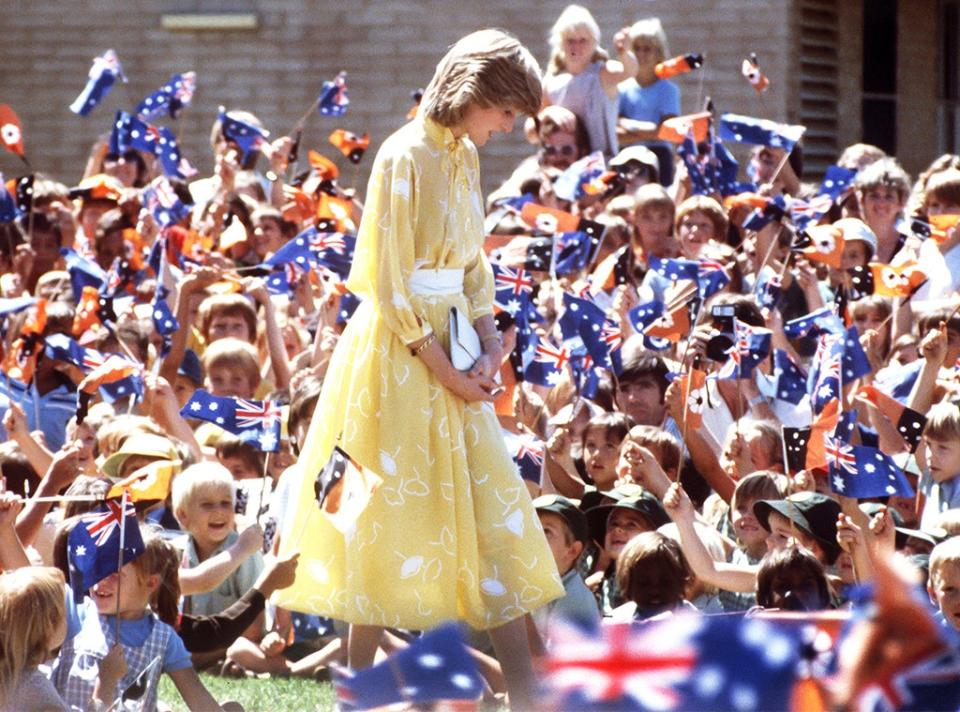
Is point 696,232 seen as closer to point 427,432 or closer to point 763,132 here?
point 763,132

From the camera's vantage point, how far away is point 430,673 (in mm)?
3137

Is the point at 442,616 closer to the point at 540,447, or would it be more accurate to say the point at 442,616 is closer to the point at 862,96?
the point at 540,447

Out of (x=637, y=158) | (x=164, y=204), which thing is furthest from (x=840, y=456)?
(x=164, y=204)

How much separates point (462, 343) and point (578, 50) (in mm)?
6104

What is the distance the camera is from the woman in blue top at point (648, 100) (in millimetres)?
10961

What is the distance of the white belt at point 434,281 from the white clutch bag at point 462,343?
61 mm

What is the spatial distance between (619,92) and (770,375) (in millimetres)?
4145

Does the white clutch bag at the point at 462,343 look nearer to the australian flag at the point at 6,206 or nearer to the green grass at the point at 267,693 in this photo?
the green grass at the point at 267,693

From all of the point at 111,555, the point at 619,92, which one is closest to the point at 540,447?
the point at 111,555

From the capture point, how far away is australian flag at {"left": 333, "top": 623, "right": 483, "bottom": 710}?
10.2 ft

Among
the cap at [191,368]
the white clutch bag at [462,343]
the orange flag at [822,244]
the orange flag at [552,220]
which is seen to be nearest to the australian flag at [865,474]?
the white clutch bag at [462,343]

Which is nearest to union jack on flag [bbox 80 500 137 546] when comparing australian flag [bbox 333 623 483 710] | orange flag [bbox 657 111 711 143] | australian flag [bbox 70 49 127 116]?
australian flag [bbox 333 623 483 710]

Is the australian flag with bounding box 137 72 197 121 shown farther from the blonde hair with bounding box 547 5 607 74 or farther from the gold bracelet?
the gold bracelet

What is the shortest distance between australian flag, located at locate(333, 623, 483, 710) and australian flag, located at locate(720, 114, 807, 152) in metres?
5.98
